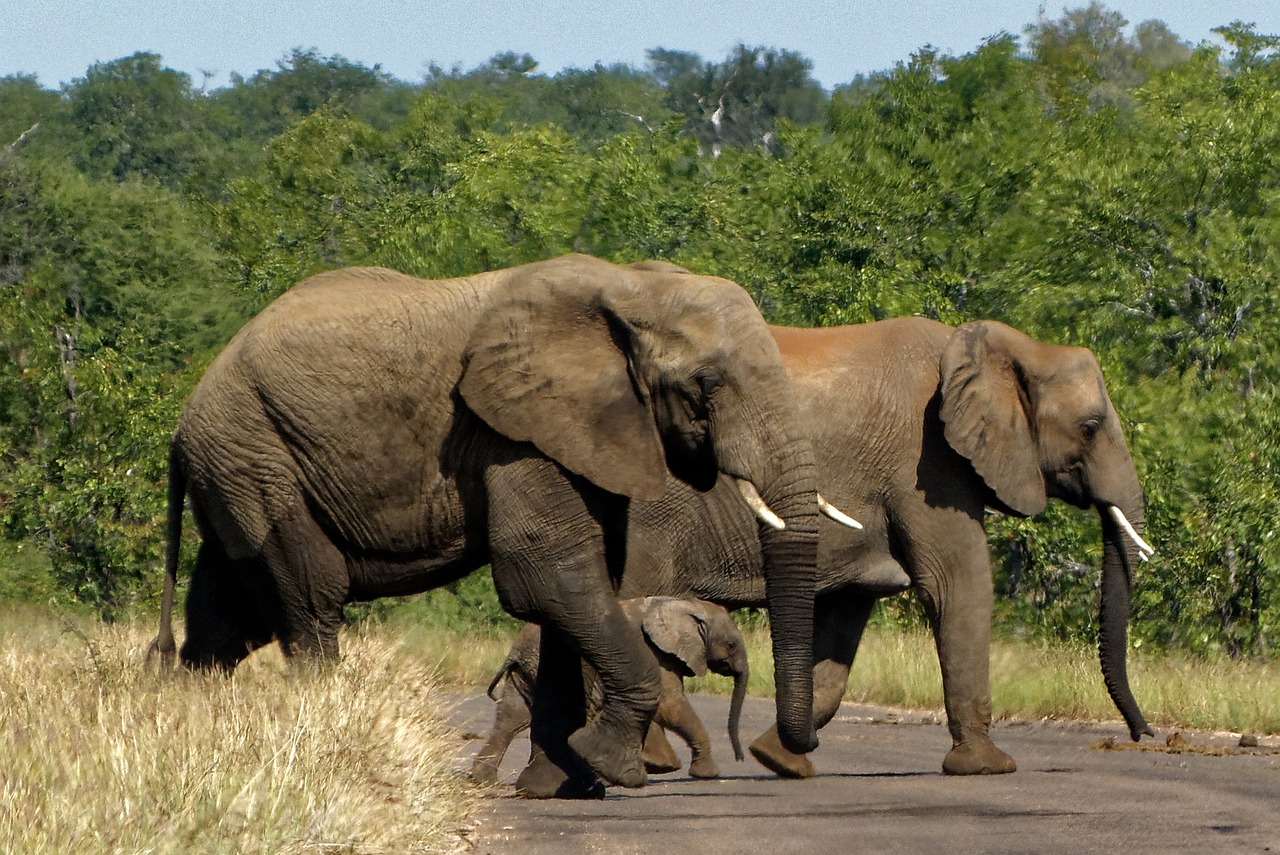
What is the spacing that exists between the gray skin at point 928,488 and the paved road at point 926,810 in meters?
0.70

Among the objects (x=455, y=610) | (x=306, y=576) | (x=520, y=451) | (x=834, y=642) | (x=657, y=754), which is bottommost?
(x=455, y=610)

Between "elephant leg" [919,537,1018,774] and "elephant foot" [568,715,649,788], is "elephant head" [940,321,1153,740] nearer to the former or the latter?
"elephant leg" [919,537,1018,774]

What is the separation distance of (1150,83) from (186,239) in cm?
1816

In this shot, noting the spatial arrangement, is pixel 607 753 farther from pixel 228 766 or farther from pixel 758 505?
pixel 228 766

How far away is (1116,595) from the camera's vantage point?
1326cm

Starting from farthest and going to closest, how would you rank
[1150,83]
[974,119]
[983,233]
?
[1150,83] < [974,119] < [983,233]

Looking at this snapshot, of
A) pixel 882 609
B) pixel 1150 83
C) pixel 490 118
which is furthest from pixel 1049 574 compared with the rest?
pixel 490 118

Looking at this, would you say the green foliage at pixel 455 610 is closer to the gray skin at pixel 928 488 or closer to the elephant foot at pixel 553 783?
the gray skin at pixel 928 488

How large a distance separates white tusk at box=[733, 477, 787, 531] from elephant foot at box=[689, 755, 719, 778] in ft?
8.60

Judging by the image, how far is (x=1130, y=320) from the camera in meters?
23.8

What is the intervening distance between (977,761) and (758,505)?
9.19 ft

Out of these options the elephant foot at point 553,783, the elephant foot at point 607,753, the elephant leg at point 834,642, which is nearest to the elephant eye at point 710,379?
the elephant foot at point 607,753

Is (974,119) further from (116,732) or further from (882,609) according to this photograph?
(116,732)

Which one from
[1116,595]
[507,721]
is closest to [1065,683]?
[1116,595]
